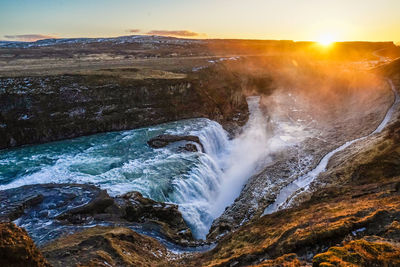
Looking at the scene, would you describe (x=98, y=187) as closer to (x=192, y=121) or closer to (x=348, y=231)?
(x=348, y=231)

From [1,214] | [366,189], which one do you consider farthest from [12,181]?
[366,189]

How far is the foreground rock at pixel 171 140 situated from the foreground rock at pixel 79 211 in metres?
10.8

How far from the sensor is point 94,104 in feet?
117

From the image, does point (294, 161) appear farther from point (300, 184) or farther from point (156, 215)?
point (156, 215)

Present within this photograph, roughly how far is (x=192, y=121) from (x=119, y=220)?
24.3 metres

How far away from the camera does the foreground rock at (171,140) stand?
29597mm

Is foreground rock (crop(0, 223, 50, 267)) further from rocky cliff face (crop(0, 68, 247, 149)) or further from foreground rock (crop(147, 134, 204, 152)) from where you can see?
rocky cliff face (crop(0, 68, 247, 149))

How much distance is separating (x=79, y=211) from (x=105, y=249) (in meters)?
5.91

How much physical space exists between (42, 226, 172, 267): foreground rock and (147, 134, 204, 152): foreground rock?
15395 millimetres

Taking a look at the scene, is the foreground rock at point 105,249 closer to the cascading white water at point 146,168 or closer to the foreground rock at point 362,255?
the cascading white water at point 146,168

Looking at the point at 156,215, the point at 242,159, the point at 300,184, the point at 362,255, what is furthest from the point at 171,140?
the point at 362,255

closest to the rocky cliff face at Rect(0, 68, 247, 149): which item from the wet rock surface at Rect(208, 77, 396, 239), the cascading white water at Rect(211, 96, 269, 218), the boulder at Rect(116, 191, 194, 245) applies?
the cascading white water at Rect(211, 96, 269, 218)

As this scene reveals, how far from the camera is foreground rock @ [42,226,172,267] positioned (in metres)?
10.7

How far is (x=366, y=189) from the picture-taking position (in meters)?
17.1
